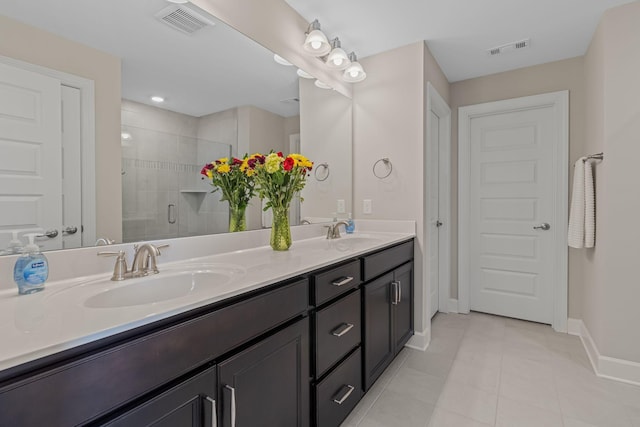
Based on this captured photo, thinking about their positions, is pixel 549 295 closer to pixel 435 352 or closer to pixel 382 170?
pixel 435 352

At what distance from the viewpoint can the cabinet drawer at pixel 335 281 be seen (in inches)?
51.4

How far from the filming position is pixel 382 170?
2559mm

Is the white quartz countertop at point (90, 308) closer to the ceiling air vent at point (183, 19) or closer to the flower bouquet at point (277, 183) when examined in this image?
the flower bouquet at point (277, 183)

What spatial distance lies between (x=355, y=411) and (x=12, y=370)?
1.59 m

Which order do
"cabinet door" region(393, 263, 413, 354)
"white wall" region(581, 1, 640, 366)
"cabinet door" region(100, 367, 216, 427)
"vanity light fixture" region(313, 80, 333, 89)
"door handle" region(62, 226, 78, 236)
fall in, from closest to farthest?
1. "cabinet door" region(100, 367, 216, 427)
2. "door handle" region(62, 226, 78, 236)
3. "white wall" region(581, 1, 640, 366)
4. "cabinet door" region(393, 263, 413, 354)
5. "vanity light fixture" region(313, 80, 333, 89)

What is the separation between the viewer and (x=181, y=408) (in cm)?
78

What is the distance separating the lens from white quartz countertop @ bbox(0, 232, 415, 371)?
587 millimetres

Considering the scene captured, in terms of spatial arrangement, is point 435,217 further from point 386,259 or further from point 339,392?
point 339,392

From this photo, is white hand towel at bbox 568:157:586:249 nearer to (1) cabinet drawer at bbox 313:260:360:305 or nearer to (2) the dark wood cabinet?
(2) the dark wood cabinet

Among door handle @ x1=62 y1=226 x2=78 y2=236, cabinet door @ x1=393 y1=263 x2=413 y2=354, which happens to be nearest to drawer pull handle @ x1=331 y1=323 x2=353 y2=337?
cabinet door @ x1=393 y1=263 x2=413 y2=354

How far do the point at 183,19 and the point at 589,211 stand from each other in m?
2.72

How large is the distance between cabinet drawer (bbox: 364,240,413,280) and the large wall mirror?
656 mm

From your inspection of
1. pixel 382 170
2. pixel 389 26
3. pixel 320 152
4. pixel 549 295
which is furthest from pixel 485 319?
pixel 389 26

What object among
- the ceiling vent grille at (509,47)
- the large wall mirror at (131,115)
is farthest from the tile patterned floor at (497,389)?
the ceiling vent grille at (509,47)
